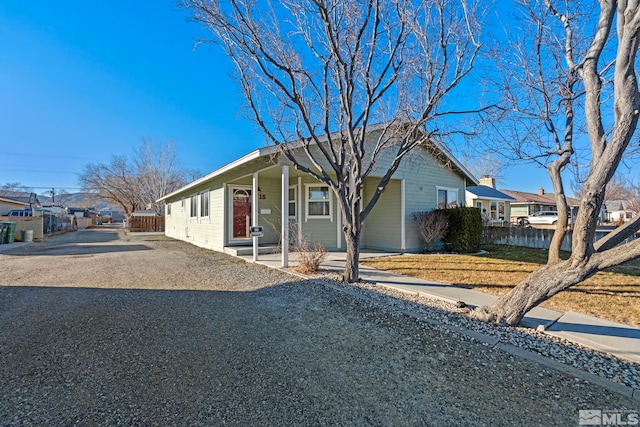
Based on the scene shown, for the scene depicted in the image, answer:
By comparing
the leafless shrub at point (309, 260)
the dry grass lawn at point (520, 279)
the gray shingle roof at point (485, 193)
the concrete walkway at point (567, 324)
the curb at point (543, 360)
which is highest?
A: the gray shingle roof at point (485, 193)

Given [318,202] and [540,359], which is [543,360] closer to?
[540,359]

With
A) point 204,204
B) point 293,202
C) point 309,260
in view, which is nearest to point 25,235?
point 204,204

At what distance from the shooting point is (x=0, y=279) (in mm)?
6164

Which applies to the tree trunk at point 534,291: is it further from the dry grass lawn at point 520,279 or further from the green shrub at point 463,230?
the green shrub at point 463,230

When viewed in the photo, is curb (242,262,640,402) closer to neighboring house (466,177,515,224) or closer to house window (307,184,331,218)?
house window (307,184,331,218)

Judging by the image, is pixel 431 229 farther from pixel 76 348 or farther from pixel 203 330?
pixel 76 348

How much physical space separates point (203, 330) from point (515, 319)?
3669 millimetres

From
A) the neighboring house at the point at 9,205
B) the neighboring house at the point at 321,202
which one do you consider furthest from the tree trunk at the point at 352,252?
the neighboring house at the point at 9,205

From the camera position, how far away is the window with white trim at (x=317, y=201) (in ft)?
34.0

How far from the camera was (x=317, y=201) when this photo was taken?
10422 millimetres

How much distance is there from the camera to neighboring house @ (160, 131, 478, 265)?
404 inches

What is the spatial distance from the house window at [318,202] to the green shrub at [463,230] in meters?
4.16

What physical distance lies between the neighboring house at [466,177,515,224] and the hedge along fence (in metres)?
6.51

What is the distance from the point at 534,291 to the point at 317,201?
764 centimetres
